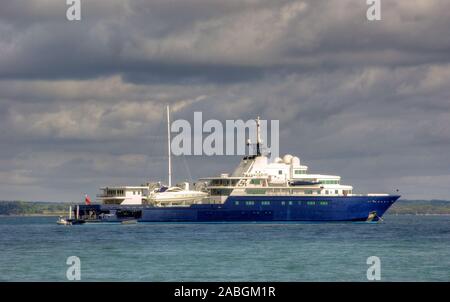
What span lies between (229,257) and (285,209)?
186ft

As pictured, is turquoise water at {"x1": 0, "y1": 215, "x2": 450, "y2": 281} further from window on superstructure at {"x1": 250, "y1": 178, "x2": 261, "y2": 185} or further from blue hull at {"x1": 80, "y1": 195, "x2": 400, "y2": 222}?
window on superstructure at {"x1": 250, "y1": 178, "x2": 261, "y2": 185}

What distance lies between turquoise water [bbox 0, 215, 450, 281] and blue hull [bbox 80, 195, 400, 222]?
23861 millimetres

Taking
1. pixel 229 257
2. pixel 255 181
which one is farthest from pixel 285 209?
pixel 229 257

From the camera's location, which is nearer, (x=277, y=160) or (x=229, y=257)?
(x=229, y=257)

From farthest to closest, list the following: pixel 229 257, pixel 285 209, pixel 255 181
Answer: pixel 255 181 → pixel 285 209 → pixel 229 257

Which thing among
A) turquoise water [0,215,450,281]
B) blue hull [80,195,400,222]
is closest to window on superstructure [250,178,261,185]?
blue hull [80,195,400,222]

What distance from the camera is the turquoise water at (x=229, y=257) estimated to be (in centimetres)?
5388

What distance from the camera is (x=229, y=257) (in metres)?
65.4

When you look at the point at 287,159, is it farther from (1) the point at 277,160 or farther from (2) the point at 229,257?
(2) the point at 229,257

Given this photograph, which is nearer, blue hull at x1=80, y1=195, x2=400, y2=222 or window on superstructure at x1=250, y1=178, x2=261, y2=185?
blue hull at x1=80, y1=195, x2=400, y2=222

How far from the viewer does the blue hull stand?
121 metres

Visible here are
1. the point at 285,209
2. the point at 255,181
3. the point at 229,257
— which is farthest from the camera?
the point at 255,181

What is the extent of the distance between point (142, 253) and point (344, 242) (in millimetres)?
22186
